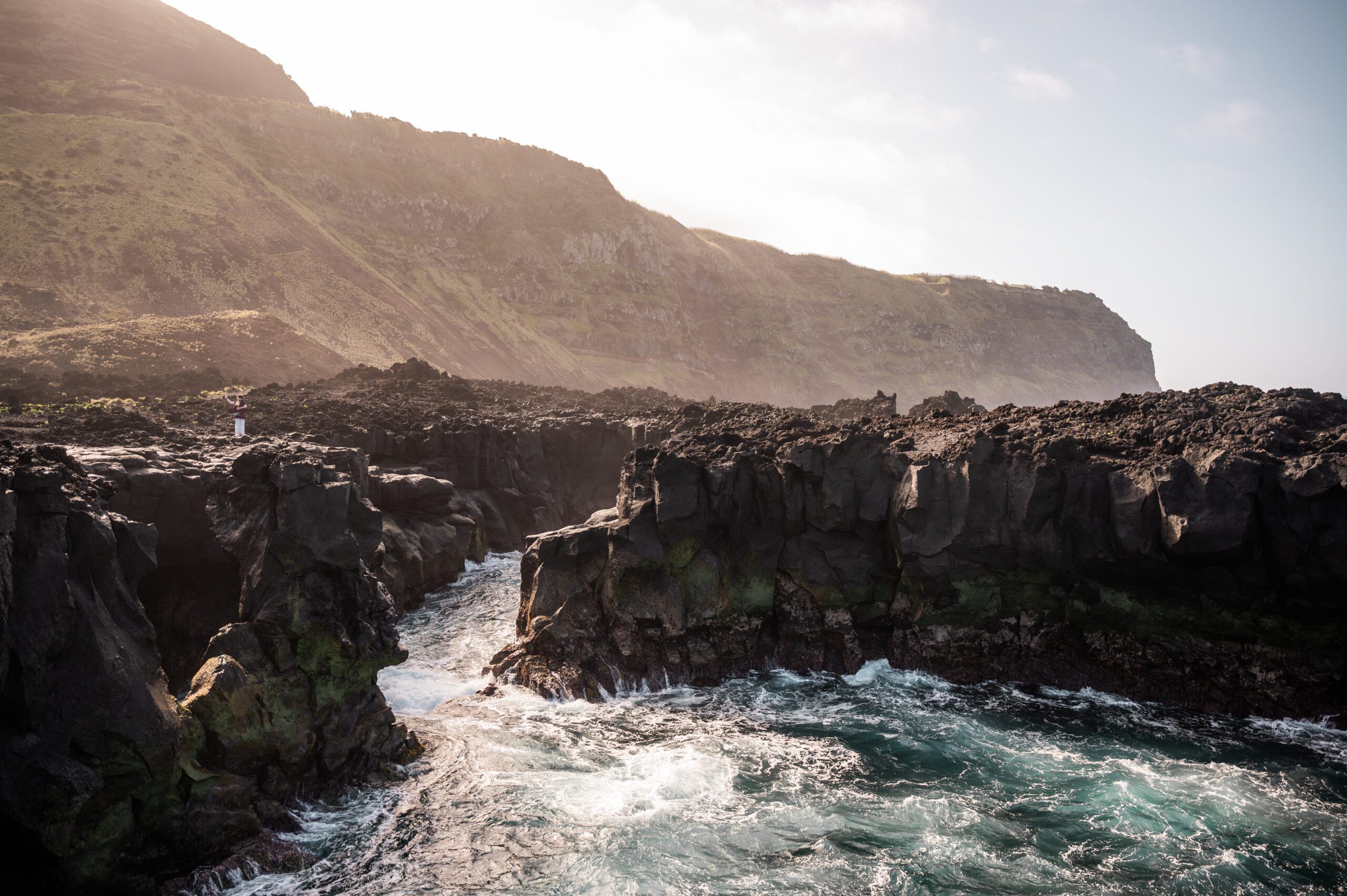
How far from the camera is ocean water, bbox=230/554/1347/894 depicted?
1478 centimetres

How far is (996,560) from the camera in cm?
2452

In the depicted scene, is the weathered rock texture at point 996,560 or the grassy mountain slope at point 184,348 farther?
the grassy mountain slope at point 184,348

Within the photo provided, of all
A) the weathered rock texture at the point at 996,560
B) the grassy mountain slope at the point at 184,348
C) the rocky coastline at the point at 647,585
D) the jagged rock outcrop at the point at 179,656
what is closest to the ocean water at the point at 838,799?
the weathered rock texture at the point at 996,560

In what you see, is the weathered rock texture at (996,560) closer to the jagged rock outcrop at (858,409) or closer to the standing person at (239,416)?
the standing person at (239,416)

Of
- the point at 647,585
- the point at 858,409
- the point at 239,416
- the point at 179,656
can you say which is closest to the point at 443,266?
the point at 858,409

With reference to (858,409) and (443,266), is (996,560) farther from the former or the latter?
(443,266)

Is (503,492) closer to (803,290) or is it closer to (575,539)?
(575,539)

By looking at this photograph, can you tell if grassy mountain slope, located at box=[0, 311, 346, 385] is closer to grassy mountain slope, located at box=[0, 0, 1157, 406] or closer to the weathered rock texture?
grassy mountain slope, located at box=[0, 0, 1157, 406]

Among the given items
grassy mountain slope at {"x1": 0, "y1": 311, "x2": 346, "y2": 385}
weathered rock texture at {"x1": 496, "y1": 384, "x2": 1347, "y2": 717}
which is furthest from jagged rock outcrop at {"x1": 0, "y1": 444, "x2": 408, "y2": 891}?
grassy mountain slope at {"x1": 0, "y1": 311, "x2": 346, "y2": 385}

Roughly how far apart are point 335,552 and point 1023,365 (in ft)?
572

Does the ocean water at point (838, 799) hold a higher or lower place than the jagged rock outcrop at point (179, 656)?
lower

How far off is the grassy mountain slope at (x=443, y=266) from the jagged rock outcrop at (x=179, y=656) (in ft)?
200

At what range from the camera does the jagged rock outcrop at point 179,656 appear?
12125 mm

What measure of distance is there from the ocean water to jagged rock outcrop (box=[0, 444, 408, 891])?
1537mm
